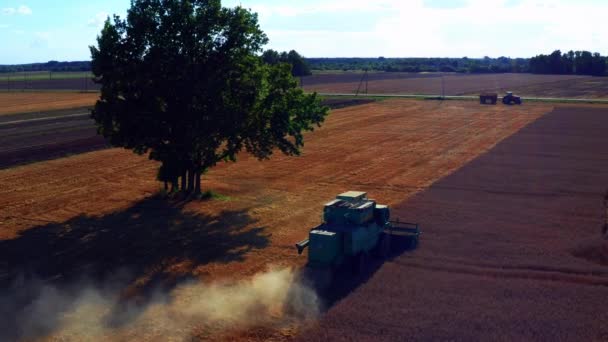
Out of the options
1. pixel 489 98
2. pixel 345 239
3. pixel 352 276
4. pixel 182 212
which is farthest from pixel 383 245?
pixel 489 98

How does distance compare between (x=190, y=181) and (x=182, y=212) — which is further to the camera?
(x=190, y=181)

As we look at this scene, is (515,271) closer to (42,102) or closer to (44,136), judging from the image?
(44,136)

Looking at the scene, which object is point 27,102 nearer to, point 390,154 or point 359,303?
point 390,154

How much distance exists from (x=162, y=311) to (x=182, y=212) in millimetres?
12559

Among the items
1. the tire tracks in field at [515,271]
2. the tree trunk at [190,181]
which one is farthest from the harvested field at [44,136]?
the tire tracks in field at [515,271]

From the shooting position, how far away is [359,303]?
18.9 meters

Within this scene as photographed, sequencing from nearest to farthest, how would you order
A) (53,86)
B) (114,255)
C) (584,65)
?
(114,255), (53,86), (584,65)

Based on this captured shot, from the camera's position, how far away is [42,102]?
101062 mm

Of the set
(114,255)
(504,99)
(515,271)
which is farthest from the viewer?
(504,99)

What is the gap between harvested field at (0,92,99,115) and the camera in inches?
3477

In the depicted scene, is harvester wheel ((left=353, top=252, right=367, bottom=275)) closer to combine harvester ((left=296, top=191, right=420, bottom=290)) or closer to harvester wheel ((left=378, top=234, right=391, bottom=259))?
Answer: combine harvester ((left=296, top=191, right=420, bottom=290))

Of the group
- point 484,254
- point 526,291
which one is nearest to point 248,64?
point 484,254

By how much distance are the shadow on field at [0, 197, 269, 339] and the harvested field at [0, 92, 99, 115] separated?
63.4 m

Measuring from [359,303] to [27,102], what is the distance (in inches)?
3842
